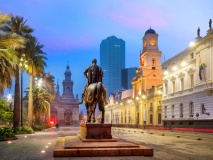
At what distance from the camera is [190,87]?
4619cm

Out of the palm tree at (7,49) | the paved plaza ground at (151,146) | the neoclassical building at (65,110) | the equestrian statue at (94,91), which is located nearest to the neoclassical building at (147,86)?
the paved plaza ground at (151,146)

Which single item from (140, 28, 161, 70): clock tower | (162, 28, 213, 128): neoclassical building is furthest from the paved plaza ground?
(140, 28, 161, 70): clock tower

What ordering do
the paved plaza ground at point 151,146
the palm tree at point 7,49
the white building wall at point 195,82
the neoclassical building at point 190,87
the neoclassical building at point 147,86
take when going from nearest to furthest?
the paved plaza ground at point 151,146 → the palm tree at point 7,49 → the white building wall at point 195,82 → the neoclassical building at point 190,87 → the neoclassical building at point 147,86

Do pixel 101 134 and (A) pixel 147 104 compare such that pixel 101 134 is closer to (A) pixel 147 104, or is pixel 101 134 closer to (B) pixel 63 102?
(A) pixel 147 104

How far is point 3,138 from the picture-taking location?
23.6 m

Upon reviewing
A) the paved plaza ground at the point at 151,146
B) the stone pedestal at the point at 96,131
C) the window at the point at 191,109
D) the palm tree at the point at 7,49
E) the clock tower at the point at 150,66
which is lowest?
the paved plaza ground at the point at 151,146

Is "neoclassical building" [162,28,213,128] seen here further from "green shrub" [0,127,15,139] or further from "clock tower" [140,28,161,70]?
"green shrub" [0,127,15,139]

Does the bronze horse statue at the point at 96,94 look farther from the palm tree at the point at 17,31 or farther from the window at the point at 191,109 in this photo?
the window at the point at 191,109

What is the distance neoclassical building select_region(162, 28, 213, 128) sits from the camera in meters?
39.6

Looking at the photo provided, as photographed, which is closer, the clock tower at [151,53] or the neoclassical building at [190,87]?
the neoclassical building at [190,87]

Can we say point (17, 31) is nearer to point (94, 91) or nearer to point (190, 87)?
point (94, 91)

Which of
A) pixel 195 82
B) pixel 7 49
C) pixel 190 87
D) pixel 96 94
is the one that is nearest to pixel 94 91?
pixel 96 94

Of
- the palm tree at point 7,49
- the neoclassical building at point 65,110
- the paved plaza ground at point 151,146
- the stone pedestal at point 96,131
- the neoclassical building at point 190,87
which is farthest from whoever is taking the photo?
the neoclassical building at point 65,110

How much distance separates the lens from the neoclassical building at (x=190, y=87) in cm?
3956
